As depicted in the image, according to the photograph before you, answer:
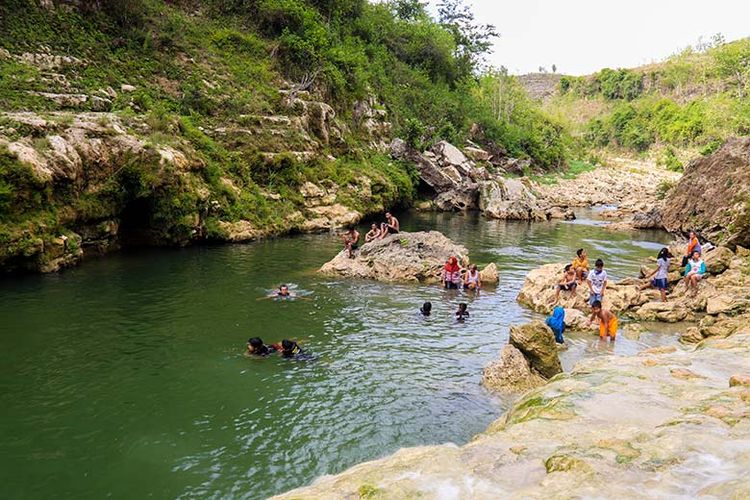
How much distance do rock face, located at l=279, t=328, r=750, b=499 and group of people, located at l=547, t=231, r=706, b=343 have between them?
21.0 ft

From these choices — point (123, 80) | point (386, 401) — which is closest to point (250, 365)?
point (386, 401)

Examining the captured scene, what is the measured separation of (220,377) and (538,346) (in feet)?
22.9

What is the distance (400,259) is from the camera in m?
22.2

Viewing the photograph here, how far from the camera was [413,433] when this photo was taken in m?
9.53

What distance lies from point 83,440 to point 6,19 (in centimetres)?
2680

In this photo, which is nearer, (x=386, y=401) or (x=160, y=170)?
(x=386, y=401)

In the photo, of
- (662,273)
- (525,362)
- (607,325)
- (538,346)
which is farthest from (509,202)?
(525,362)

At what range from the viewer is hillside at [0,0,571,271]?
20.3 meters

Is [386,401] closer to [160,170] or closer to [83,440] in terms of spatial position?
[83,440]

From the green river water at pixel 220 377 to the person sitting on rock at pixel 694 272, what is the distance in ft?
9.61

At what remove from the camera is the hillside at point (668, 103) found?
75438 mm

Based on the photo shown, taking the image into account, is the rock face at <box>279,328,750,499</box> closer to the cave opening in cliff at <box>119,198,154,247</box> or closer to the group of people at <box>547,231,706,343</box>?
the group of people at <box>547,231,706,343</box>

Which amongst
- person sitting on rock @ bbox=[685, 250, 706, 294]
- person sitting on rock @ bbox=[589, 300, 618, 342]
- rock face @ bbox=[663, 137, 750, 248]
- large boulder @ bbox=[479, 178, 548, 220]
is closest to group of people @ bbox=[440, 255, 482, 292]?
person sitting on rock @ bbox=[589, 300, 618, 342]

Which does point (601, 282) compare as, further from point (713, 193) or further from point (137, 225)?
point (137, 225)
